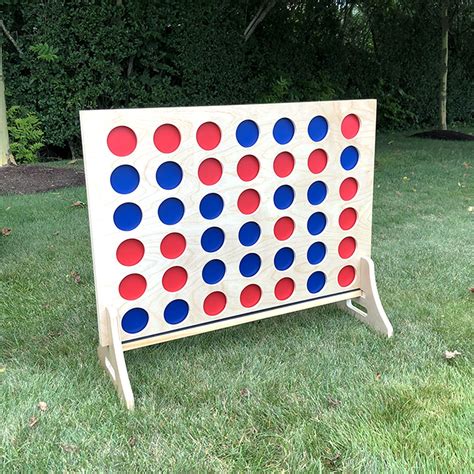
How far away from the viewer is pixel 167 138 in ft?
8.11

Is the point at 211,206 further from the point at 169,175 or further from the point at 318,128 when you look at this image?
the point at 318,128

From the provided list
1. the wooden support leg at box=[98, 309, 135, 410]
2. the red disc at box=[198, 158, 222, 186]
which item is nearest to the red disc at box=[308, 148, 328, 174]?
the red disc at box=[198, 158, 222, 186]

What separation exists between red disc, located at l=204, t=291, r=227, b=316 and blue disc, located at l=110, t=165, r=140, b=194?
2.39 ft

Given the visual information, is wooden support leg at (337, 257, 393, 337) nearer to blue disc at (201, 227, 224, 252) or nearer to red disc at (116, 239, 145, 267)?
blue disc at (201, 227, 224, 252)

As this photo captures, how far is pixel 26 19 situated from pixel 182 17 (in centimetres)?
265

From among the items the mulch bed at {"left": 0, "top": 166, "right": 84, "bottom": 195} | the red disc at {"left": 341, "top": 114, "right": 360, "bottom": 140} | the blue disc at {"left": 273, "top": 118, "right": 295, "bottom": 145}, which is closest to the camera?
the blue disc at {"left": 273, "top": 118, "right": 295, "bottom": 145}

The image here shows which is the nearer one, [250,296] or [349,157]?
[250,296]

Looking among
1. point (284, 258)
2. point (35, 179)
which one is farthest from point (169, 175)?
point (35, 179)

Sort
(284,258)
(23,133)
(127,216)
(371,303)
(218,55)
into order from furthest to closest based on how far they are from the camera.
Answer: (218,55), (23,133), (371,303), (284,258), (127,216)

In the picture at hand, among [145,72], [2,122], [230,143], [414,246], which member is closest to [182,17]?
[145,72]

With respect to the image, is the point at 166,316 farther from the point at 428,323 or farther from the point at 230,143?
the point at 428,323

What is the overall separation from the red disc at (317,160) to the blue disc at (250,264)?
58 cm

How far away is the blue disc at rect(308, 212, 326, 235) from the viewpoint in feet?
9.91

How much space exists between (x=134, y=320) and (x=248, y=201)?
33.2 inches
